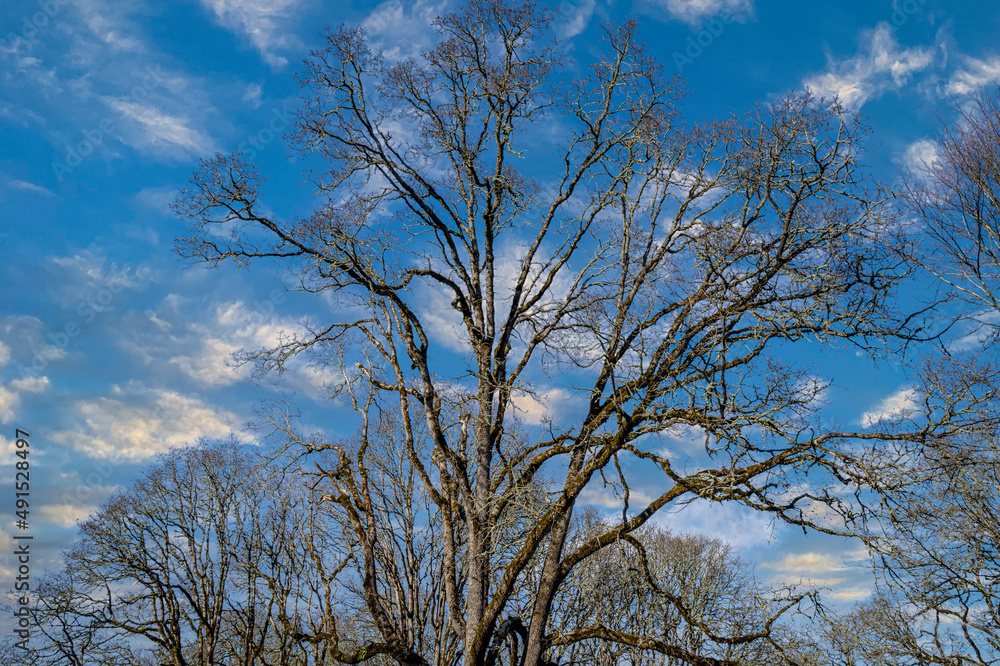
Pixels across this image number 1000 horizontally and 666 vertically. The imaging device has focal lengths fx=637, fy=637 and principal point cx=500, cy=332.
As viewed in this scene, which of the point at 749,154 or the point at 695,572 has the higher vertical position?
the point at 749,154

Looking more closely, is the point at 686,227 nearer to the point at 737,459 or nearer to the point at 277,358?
the point at 737,459

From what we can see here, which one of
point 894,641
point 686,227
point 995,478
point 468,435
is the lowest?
point 894,641

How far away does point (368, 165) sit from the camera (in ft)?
34.4

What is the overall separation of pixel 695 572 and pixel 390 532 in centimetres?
1035

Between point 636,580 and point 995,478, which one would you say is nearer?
point 995,478

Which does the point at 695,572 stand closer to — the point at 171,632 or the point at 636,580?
the point at 636,580

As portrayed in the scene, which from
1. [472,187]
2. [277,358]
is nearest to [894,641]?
[472,187]

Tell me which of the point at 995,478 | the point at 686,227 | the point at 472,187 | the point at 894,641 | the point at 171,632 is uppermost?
the point at 472,187

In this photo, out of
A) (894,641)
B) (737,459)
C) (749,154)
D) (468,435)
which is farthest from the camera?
(894,641)

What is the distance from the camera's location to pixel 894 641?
13.8 m

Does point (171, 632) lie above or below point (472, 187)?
below

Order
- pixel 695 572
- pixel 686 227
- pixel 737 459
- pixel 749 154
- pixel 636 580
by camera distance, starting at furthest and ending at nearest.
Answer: pixel 695 572
pixel 636 580
pixel 686 227
pixel 749 154
pixel 737 459

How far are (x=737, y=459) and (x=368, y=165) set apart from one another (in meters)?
7.21

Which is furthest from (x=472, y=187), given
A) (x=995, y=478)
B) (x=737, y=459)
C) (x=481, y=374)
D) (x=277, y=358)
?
(x=995, y=478)
